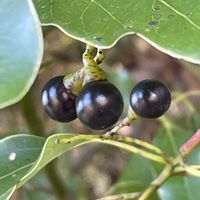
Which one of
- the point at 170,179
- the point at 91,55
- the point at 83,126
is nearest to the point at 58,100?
the point at 91,55

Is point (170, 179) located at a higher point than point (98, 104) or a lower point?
lower

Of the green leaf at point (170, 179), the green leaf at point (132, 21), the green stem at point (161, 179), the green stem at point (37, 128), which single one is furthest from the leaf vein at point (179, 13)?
the green stem at point (37, 128)

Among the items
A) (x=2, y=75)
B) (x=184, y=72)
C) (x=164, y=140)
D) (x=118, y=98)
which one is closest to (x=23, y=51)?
(x=2, y=75)

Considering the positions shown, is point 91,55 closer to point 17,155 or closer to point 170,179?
point 17,155

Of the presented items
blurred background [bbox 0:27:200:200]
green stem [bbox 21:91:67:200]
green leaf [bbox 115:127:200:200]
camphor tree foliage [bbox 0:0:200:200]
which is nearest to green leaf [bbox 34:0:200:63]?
camphor tree foliage [bbox 0:0:200:200]

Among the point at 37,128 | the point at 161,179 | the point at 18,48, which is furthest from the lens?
the point at 37,128

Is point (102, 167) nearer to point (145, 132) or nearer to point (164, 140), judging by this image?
point (145, 132)

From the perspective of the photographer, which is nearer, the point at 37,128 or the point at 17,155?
the point at 17,155
